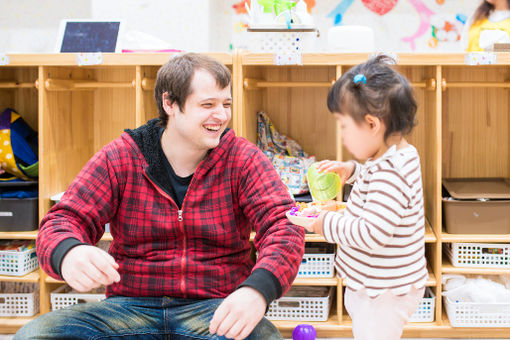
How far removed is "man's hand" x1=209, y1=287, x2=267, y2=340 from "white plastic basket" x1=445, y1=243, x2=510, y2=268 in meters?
1.54

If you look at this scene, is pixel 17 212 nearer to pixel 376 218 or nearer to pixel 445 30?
pixel 376 218

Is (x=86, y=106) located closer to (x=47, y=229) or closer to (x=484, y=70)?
(x=47, y=229)

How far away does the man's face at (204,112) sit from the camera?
1774 millimetres

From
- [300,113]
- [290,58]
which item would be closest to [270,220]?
[290,58]

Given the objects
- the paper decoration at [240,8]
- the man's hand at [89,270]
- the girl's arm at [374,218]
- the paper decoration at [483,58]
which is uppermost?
the paper decoration at [240,8]

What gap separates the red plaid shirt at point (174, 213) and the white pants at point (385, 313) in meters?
0.37

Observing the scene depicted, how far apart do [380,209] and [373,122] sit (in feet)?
0.66

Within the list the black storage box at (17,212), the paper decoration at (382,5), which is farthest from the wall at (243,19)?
the black storage box at (17,212)

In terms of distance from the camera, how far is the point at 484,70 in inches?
116

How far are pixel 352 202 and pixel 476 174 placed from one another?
1.79m

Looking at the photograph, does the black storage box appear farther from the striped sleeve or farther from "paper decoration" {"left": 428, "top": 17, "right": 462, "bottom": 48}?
"paper decoration" {"left": 428, "top": 17, "right": 462, "bottom": 48}

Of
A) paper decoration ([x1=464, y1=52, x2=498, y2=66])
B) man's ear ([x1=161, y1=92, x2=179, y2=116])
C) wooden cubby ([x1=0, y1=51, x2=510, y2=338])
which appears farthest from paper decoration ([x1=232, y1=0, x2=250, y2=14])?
man's ear ([x1=161, y1=92, x2=179, y2=116])

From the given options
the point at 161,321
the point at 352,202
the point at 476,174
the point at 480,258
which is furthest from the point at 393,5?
the point at 161,321

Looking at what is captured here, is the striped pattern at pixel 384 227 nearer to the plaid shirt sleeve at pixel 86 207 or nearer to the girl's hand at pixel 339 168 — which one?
the girl's hand at pixel 339 168
